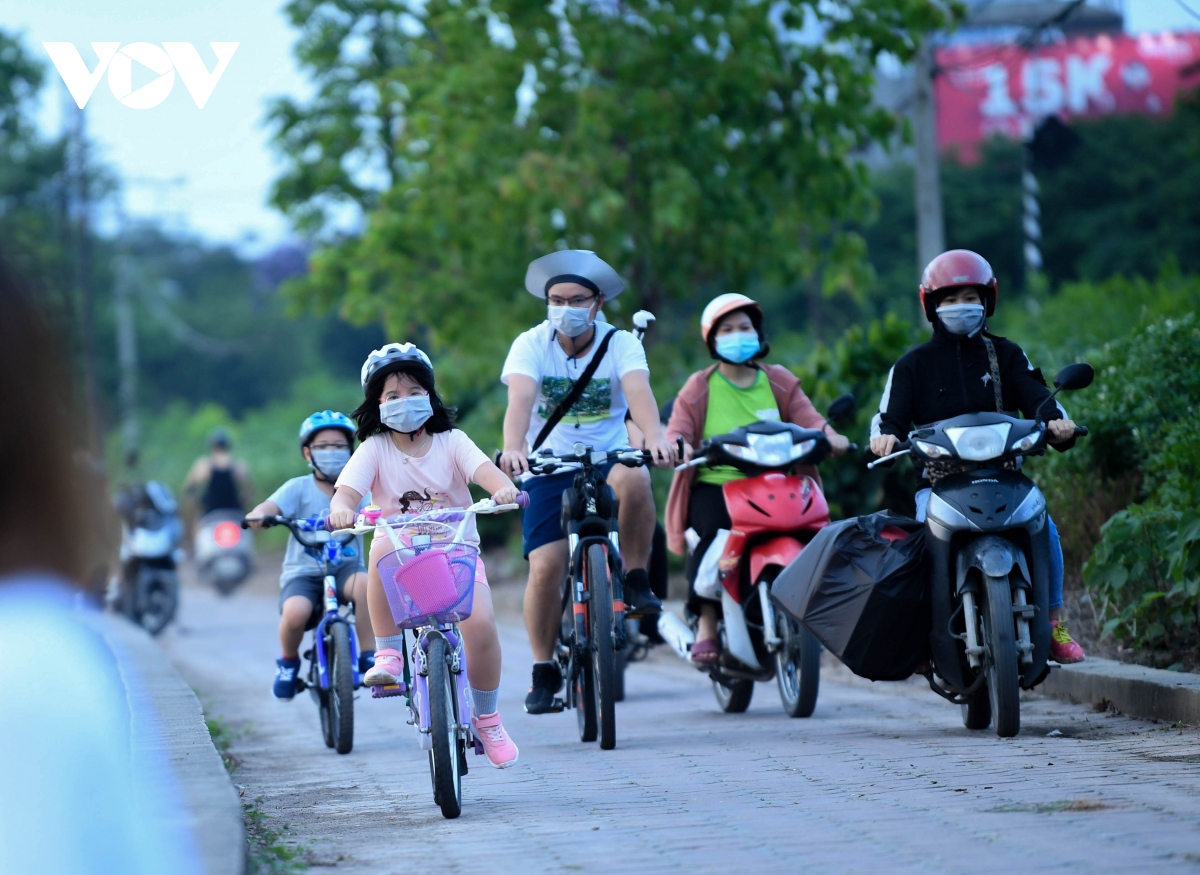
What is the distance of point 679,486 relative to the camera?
8789 millimetres

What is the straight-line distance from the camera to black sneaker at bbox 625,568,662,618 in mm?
7688

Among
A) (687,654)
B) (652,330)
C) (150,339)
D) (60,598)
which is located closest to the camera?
(60,598)

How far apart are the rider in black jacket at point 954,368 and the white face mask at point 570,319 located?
1396 mm

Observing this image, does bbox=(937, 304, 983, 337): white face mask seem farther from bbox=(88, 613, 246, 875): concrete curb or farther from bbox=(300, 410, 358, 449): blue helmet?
bbox=(88, 613, 246, 875): concrete curb

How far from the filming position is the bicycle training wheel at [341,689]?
7.90 m

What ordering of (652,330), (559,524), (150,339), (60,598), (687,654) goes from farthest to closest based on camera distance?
(150,339), (652,330), (687,654), (559,524), (60,598)

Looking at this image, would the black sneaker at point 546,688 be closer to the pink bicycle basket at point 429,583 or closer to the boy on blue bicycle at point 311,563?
the boy on blue bicycle at point 311,563

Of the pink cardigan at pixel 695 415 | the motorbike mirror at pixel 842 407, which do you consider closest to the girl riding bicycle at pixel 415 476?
the motorbike mirror at pixel 842 407

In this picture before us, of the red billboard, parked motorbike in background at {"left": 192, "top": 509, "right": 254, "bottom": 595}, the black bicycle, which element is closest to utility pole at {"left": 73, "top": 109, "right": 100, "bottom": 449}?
parked motorbike in background at {"left": 192, "top": 509, "right": 254, "bottom": 595}

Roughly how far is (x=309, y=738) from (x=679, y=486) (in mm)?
2290

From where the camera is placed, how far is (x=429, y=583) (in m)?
5.79

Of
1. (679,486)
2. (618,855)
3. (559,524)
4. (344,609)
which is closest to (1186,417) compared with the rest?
(679,486)

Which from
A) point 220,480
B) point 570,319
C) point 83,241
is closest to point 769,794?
point 570,319

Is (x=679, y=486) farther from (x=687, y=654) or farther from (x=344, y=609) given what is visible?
(x=344, y=609)
